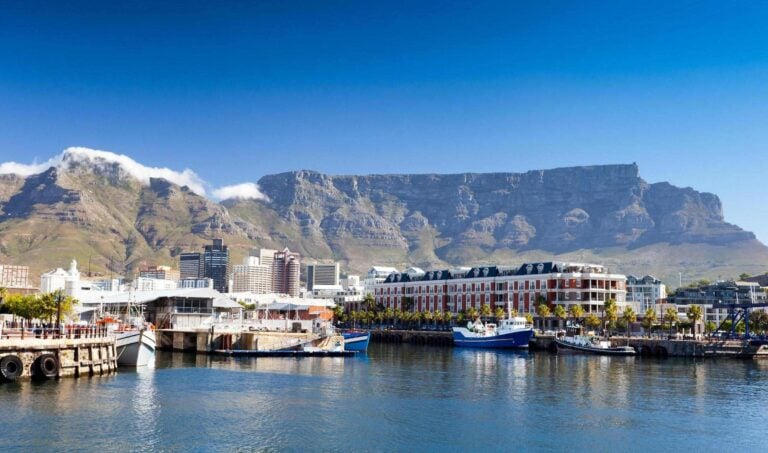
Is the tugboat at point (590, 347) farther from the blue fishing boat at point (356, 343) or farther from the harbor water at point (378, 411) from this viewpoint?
the harbor water at point (378, 411)

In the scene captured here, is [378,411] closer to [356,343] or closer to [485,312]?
[356,343]

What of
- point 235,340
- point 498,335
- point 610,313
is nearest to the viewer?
point 235,340

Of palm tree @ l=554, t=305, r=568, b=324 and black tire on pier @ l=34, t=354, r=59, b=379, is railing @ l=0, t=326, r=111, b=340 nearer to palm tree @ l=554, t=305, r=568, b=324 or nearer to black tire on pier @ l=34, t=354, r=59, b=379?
black tire on pier @ l=34, t=354, r=59, b=379

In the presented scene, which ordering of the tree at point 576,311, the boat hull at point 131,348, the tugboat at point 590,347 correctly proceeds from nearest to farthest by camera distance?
the boat hull at point 131,348, the tugboat at point 590,347, the tree at point 576,311

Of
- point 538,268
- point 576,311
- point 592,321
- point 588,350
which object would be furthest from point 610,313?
point 538,268

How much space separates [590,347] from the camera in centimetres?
13638

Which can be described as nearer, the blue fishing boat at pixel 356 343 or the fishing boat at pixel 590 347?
the blue fishing boat at pixel 356 343

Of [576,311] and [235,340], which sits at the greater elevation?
[576,311]

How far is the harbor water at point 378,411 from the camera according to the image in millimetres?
49719

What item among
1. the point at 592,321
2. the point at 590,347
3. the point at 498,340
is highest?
the point at 592,321

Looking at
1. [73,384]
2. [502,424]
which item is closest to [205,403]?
[73,384]

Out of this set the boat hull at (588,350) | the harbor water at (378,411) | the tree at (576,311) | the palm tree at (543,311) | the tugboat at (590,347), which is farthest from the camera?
the palm tree at (543,311)

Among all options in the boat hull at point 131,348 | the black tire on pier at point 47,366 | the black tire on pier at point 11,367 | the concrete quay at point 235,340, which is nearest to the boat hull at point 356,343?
the concrete quay at point 235,340

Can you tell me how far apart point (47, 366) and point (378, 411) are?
102 feet
